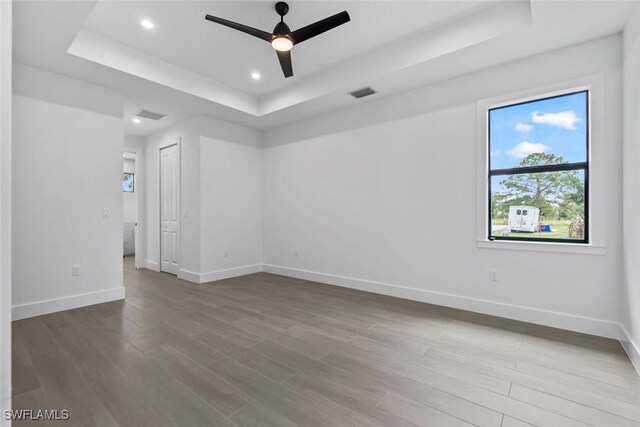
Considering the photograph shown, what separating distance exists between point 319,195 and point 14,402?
3.96m

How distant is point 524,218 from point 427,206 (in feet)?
3.38

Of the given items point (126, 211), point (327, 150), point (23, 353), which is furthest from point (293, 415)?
point (126, 211)

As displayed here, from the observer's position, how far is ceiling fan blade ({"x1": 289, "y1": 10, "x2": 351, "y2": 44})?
2.58m

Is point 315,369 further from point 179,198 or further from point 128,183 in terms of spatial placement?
point 128,183

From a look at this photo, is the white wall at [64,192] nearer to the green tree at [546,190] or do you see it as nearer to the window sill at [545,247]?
the window sill at [545,247]

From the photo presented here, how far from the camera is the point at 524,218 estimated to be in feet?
10.7

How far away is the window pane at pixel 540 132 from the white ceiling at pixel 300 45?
1.81 ft

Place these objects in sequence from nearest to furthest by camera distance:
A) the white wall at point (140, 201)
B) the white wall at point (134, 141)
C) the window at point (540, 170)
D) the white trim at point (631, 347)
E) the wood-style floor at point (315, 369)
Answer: the wood-style floor at point (315, 369) → the white trim at point (631, 347) → the window at point (540, 170) → the white wall at point (134, 141) → the white wall at point (140, 201)

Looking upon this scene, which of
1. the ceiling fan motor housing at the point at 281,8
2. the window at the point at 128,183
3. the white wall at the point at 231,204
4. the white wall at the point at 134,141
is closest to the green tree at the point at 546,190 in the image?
the ceiling fan motor housing at the point at 281,8

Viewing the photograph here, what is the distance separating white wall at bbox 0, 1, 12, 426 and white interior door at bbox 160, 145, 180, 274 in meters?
4.99

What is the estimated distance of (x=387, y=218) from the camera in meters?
4.18

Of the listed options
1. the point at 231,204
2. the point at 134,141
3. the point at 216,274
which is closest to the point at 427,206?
the point at 231,204

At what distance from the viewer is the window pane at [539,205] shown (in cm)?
297

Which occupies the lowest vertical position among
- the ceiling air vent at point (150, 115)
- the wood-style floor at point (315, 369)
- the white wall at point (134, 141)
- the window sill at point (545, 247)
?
the wood-style floor at point (315, 369)
